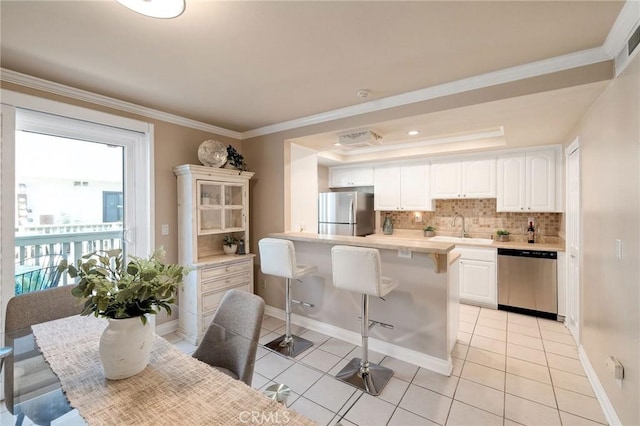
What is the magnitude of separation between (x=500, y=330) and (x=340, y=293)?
1882 mm

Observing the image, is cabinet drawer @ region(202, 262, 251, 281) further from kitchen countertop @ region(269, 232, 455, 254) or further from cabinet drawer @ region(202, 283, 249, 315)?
kitchen countertop @ region(269, 232, 455, 254)

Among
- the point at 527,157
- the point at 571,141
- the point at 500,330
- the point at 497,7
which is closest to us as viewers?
the point at 497,7

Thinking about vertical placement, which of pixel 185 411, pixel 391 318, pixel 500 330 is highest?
pixel 185 411

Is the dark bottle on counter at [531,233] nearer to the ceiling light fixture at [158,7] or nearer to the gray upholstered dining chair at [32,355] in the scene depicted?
the ceiling light fixture at [158,7]

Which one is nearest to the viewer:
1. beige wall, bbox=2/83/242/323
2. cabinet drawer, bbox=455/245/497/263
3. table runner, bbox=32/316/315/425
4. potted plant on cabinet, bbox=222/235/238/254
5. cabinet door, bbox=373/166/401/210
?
table runner, bbox=32/316/315/425

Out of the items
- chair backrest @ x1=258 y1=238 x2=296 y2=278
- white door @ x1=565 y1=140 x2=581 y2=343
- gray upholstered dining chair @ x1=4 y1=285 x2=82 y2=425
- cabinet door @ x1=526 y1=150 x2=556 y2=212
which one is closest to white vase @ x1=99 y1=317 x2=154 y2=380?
gray upholstered dining chair @ x1=4 y1=285 x2=82 y2=425

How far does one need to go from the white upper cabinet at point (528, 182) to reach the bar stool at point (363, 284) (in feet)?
8.59

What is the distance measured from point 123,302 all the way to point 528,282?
4.19m

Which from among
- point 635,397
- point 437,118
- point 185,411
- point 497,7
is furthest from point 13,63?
point 635,397

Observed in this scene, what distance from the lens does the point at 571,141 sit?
115 inches

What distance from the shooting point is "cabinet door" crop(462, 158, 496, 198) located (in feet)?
13.1

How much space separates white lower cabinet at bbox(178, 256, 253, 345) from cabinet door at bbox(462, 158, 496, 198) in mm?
3388

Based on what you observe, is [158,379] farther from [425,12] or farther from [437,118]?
[437,118]

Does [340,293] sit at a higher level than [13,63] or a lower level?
lower
